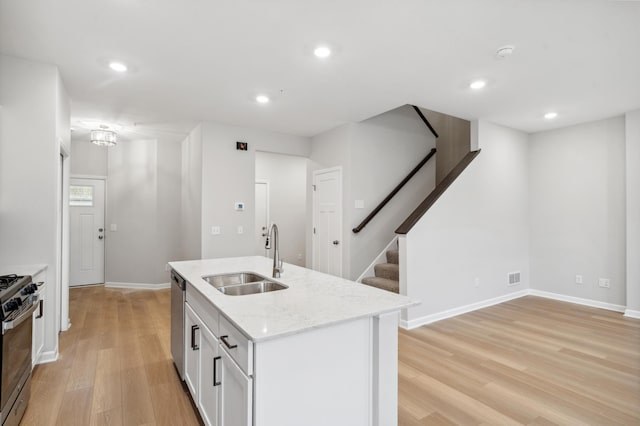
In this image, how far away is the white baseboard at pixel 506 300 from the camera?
381 centimetres

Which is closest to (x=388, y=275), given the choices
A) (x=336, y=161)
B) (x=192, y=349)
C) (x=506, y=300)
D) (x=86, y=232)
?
(x=336, y=161)

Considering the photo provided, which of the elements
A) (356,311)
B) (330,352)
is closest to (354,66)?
(356,311)

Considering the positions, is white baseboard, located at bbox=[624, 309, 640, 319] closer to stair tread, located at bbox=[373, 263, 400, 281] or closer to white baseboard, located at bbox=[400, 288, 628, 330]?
white baseboard, located at bbox=[400, 288, 628, 330]

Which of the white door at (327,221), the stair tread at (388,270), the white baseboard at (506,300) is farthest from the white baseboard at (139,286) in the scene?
the white baseboard at (506,300)

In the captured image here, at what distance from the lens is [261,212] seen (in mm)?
6852

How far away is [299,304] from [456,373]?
1819mm

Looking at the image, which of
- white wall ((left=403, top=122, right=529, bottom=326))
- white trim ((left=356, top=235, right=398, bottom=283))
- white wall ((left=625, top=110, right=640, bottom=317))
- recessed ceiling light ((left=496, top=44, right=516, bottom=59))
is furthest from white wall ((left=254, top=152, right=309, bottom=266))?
white wall ((left=625, top=110, right=640, bottom=317))

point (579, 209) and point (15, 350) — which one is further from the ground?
point (579, 209)

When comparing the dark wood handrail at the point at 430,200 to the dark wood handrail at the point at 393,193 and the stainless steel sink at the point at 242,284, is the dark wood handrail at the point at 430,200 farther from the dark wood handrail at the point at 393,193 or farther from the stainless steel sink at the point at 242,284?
the stainless steel sink at the point at 242,284

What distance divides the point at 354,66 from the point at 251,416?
8.86ft

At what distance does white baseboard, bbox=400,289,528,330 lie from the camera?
3764mm

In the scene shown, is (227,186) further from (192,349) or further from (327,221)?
(192,349)

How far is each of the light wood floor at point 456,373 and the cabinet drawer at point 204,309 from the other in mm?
713

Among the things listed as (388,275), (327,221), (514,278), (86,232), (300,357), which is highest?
(327,221)
